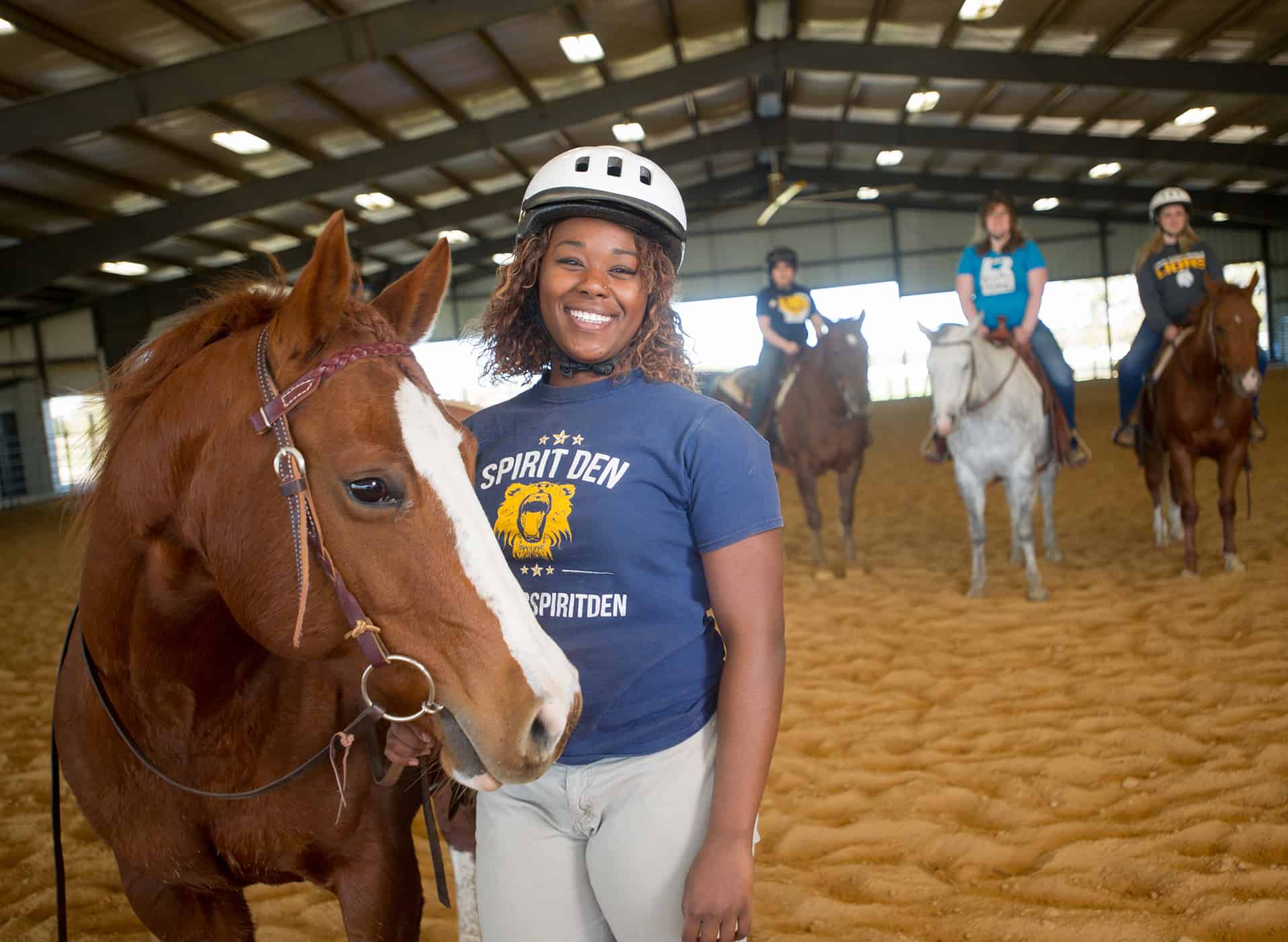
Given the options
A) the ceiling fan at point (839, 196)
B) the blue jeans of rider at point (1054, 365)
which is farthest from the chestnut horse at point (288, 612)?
the ceiling fan at point (839, 196)

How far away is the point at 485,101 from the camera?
43.2 feet

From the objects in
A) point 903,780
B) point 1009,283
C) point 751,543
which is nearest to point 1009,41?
point 1009,283

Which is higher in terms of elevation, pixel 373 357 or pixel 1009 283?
pixel 1009 283

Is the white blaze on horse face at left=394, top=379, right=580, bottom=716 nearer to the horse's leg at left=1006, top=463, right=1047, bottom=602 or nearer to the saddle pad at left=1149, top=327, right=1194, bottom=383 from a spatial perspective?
the horse's leg at left=1006, top=463, right=1047, bottom=602

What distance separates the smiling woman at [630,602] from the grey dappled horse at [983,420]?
178 inches

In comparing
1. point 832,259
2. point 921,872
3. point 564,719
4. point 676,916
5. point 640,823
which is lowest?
point 921,872

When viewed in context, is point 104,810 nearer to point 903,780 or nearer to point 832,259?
point 903,780

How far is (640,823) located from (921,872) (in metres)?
1.67

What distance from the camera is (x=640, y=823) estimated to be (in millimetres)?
1233

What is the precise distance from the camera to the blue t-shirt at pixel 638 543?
4.20ft

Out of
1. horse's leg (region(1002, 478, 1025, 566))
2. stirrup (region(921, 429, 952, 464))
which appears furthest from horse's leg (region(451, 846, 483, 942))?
stirrup (region(921, 429, 952, 464))

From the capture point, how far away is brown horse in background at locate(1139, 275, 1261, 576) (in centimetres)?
533

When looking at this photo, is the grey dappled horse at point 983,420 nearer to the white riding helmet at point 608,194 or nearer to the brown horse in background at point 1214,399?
the brown horse in background at point 1214,399

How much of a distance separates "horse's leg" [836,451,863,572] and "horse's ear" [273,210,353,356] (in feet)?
19.7
